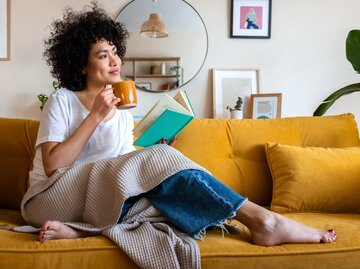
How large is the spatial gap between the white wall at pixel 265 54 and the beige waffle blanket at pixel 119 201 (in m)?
1.31

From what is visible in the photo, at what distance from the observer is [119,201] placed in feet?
3.96

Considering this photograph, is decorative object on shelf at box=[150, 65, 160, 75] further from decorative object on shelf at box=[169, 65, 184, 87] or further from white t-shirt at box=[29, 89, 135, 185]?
white t-shirt at box=[29, 89, 135, 185]

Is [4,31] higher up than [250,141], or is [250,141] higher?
[4,31]

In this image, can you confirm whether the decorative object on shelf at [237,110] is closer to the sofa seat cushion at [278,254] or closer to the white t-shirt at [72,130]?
the white t-shirt at [72,130]

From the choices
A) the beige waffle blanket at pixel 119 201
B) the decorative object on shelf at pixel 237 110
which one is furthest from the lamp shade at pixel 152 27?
the beige waffle blanket at pixel 119 201

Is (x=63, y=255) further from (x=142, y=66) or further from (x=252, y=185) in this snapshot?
(x=142, y=66)

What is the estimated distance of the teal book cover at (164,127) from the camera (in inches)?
57.6

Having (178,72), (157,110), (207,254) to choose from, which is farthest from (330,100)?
(207,254)

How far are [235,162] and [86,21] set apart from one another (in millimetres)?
859

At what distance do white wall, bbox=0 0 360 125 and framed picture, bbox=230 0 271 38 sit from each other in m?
0.04

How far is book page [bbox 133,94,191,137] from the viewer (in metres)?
1.48

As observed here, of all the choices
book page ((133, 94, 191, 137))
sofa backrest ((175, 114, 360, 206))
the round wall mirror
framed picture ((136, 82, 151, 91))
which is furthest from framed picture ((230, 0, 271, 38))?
book page ((133, 94, 191, 137))

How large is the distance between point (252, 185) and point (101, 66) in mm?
805

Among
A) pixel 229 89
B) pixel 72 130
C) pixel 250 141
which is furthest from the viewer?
pixel 229 89
